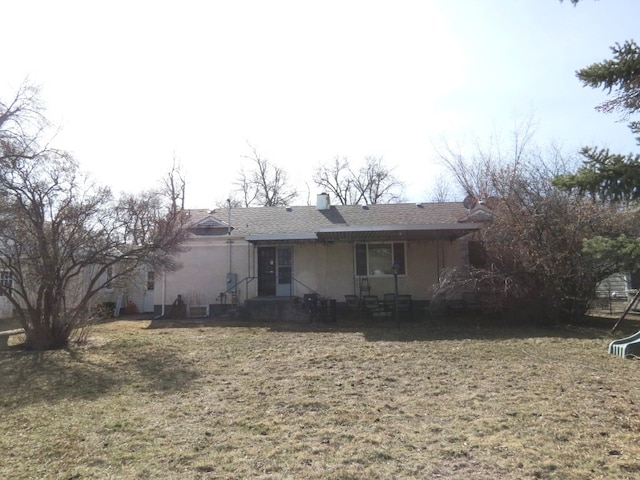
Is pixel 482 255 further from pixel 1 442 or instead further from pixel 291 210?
pixel 1 442

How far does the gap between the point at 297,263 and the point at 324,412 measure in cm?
1139

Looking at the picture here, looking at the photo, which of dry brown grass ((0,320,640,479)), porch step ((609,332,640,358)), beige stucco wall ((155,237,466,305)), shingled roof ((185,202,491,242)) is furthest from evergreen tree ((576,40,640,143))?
beige stucco wall ((155,237,466,305))

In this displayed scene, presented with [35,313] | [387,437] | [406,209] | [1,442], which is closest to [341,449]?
[387,437]

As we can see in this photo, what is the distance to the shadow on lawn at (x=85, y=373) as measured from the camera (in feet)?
20.2

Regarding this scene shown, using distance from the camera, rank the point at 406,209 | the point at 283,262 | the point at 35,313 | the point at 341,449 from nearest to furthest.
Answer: the point at 341,449
the point at 35,313
the point at 283,262
the point at 406,209

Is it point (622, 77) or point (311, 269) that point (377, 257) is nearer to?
point (311, 269)

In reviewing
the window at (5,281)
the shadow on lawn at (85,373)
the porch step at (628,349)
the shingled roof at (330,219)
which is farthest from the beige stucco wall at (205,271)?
the porch step at (628,349)

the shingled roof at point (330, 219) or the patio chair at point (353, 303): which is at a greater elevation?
the shingled roof at point (330, 219)

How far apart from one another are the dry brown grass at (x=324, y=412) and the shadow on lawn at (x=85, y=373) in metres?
0.04

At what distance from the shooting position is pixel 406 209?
18.5 metres

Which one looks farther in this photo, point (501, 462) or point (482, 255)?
point (482, 255)

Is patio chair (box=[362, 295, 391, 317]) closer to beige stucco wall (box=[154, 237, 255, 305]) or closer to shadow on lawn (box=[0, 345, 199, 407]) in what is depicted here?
beige stucco wall (box=[154, 237, 255, 305])

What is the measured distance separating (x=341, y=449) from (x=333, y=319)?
10.0m

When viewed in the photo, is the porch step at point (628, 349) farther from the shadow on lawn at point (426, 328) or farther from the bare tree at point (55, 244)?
the bare tree at point (55, 244)
